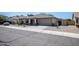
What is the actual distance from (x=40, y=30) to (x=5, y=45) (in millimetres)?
856

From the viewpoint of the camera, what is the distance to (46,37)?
3627 mm

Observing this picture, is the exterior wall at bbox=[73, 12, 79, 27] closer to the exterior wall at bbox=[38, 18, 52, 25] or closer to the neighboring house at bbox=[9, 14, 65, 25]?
the neighboring house at bbox=[9, 14, 65, 25]

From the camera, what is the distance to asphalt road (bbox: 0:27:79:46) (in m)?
3.53

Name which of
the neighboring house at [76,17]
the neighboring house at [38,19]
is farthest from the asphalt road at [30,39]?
the neighboring house at [76,17]

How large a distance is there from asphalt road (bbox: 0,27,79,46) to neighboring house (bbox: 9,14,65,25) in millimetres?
257

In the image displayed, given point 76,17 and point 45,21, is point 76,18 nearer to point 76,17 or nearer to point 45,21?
point 76,17

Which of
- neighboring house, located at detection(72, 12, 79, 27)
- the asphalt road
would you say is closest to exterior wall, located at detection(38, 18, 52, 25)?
the asphalt road

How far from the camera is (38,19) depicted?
3.80 m

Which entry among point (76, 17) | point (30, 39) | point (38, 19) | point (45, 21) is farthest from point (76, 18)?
point (30, 39)

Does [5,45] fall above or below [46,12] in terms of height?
below
